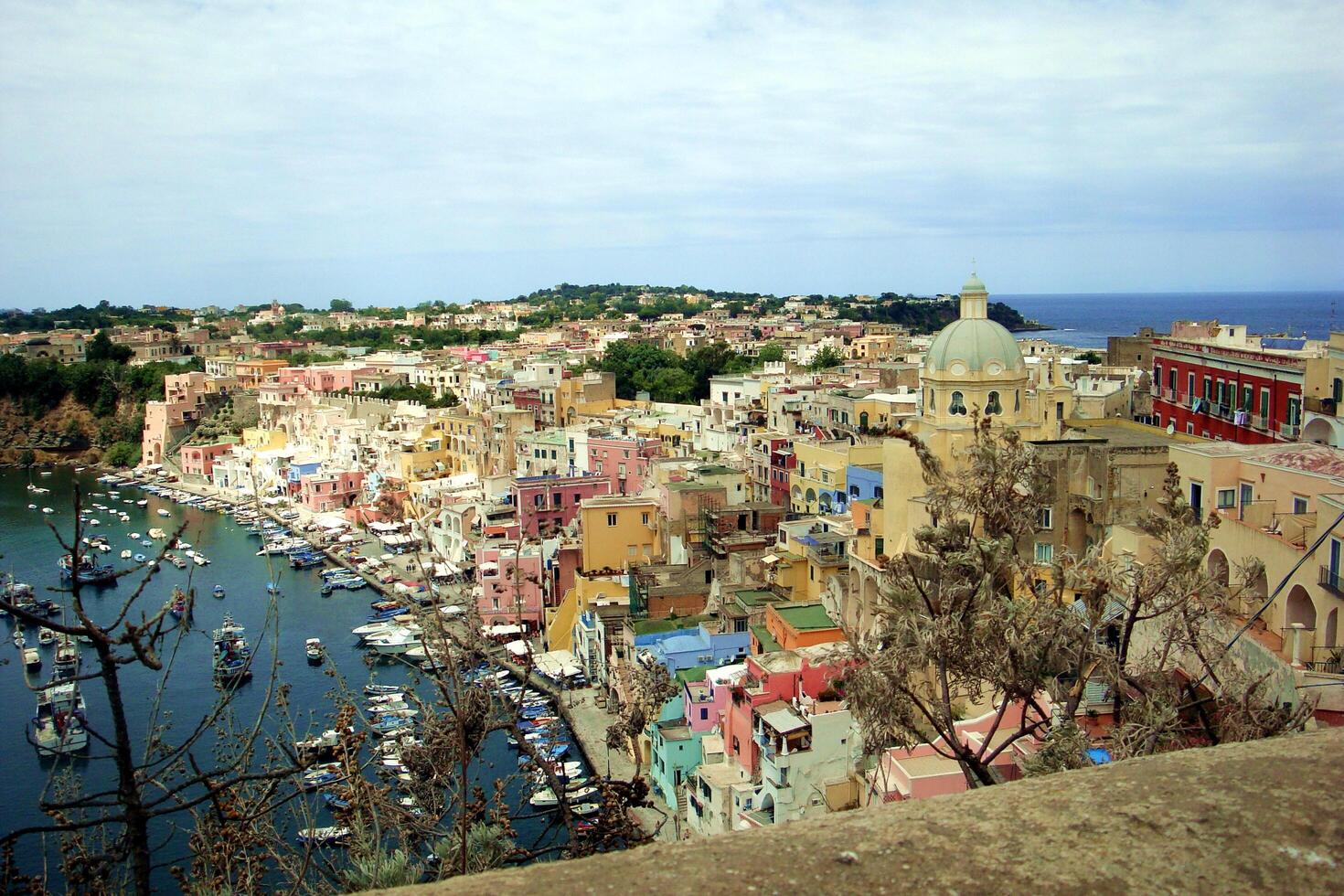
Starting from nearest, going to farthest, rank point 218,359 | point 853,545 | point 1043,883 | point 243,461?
point 1043,883
point 853,545
point 243,461
point 218,359

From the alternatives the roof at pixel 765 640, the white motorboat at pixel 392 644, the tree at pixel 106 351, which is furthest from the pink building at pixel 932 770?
the tree at pixel 106 351

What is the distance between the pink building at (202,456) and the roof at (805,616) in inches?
1347

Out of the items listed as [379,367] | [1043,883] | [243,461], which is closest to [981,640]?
[1043,883]

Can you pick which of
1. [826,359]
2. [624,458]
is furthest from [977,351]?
[826,359]

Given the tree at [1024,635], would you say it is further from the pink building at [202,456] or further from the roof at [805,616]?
the pink building at [202,456]

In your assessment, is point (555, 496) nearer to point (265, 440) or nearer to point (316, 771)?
point (316, 771)

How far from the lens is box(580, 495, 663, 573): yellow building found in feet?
65.1

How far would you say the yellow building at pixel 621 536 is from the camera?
19828 mm

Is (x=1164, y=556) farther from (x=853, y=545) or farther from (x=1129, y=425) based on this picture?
(x=1129, y=425)

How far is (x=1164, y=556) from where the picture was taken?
5102 millimetres

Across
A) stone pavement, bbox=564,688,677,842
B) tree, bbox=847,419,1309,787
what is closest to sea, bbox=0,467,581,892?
stone pavement, bbox=564,688,677,842

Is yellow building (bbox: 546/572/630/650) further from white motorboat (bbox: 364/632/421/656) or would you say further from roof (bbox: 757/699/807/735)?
roof (bbox: 757/699/807/735)

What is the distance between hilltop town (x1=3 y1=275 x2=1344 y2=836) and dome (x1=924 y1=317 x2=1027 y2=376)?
1.6 inches

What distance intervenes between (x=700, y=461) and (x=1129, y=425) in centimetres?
930
